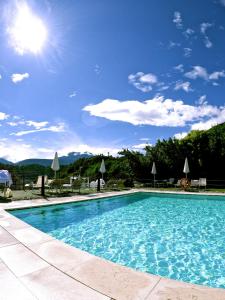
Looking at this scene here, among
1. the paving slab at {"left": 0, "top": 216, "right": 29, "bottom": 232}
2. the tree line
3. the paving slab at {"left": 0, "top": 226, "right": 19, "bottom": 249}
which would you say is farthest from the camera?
the tree line

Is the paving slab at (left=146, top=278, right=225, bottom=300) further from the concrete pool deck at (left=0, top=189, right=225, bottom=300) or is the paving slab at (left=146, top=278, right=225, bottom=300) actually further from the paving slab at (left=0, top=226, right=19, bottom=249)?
the paving slab at (left=0, top=226, right=19, bottom=249)

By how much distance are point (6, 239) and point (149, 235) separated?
3.88 m

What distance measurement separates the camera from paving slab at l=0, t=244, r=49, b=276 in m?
3.73

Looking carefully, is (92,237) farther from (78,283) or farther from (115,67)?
(115,67)

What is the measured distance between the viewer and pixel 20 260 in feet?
13.5

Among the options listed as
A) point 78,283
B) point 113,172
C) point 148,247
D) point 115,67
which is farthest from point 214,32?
point 113,172

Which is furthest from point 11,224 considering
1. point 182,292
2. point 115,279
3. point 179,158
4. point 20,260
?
point 179,158

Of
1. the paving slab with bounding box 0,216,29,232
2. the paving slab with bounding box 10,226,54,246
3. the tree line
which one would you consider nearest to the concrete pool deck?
the paving slab with bounding box 10,226,54,246

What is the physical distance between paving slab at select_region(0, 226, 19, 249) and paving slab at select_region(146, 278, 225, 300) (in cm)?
313

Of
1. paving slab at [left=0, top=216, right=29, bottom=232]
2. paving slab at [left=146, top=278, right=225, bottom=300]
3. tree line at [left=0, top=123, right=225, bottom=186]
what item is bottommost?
paving slab at [left=146, top=278, right=225, bottom=300]

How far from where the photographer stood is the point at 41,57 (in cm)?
1149

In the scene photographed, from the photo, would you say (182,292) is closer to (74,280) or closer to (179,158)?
(74,280)

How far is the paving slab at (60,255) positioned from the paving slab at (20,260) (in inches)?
5.5

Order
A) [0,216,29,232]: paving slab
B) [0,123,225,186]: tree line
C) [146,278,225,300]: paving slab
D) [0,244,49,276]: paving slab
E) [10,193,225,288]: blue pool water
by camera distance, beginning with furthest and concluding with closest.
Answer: [0,123,225,186]: tree line, [0,216,29,232]: paving slab, [10,193,225,288]: blue pool water, [0,244,49,276]: paving slab, [146,278,225,300]: paving slab
